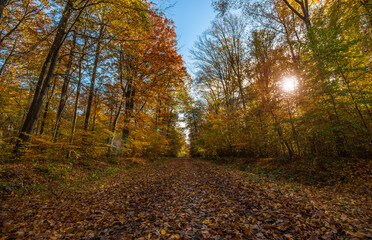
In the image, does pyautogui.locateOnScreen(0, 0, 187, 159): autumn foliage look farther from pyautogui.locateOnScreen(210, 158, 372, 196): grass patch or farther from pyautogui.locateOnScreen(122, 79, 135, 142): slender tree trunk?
pyautogui.locateOnScreen(210, 158, 372, 196): grass patch

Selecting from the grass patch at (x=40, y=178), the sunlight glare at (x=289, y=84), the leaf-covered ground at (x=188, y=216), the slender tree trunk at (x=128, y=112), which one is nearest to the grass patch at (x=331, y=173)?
the leaf-covered ground at (x=188, y=216)

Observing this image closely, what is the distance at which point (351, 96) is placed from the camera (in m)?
6.13

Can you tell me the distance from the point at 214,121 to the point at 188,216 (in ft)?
35.4

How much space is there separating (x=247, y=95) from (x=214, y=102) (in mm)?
10493

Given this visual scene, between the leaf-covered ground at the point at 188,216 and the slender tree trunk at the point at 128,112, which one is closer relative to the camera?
the leaf-covered ground at the point at 188,216

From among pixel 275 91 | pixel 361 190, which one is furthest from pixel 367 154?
pixel 275 91

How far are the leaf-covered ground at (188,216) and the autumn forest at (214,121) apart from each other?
0.10 feet

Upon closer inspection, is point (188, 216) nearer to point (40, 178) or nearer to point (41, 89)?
point (40, 178)

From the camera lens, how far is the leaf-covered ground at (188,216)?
2793mm

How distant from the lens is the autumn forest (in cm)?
324

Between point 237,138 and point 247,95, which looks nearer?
point 247,95

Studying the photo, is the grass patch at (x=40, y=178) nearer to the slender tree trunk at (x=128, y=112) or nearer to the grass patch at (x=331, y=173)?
the slender tree trunk at (x=128, y=112)

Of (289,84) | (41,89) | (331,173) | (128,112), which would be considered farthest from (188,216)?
(128,112)

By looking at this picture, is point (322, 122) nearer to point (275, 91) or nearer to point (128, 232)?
point (275, 91)
